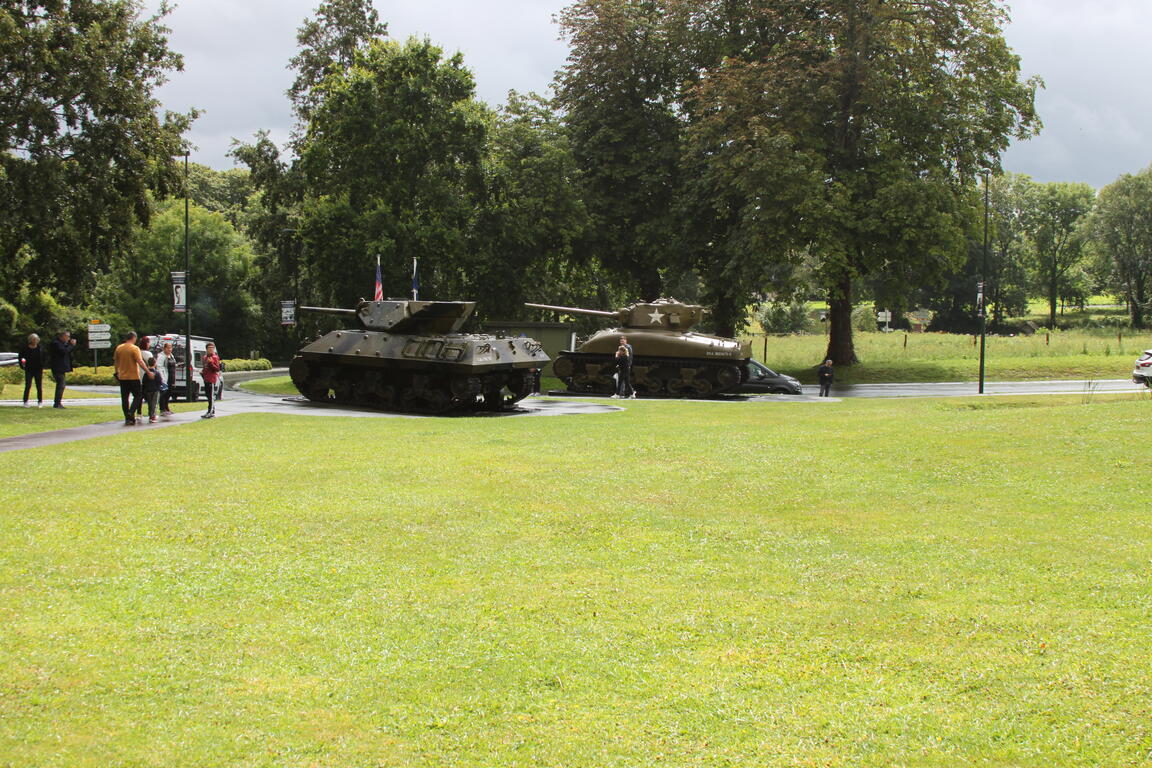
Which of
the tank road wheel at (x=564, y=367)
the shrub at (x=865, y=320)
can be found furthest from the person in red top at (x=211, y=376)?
the shrub at (x=865, y=320)

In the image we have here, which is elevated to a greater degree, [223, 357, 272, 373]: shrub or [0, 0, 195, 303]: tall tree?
[0, 0, 195, 303]: tall tree

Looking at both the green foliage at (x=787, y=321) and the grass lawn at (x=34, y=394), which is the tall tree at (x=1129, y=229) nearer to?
the green foliage at (x=787, y=321)

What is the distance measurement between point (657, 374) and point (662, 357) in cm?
61

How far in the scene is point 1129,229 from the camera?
85.8 metres

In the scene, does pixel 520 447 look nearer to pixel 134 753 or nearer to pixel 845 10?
pixel 134 753

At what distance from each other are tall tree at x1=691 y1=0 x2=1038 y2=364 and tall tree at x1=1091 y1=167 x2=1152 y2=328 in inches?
2055

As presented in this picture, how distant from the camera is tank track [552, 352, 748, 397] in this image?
32531 mm

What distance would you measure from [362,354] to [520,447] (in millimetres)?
12356

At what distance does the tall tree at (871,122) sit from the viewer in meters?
37.0

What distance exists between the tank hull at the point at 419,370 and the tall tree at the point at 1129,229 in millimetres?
72174

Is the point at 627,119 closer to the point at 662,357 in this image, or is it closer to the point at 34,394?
the point at 662,357

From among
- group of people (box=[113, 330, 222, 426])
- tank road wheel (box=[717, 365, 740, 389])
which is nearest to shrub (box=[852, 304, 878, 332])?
tank road wheel (box=[717, 365, 740, 389])

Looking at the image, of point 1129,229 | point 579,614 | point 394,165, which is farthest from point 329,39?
point 1129,229

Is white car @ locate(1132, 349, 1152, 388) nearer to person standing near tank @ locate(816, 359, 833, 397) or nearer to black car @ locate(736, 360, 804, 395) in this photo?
person standing near tank @ locate(816, 359, 833, 397)
